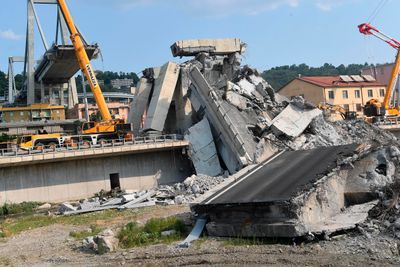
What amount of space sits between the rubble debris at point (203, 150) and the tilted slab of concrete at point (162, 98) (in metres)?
3.28

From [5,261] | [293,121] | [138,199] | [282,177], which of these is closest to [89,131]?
[138,199]

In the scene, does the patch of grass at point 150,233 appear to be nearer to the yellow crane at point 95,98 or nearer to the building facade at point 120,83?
the yellow crane at point 95,98

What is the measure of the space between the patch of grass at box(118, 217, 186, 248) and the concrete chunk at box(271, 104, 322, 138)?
13398 mm

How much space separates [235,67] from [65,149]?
659 inches

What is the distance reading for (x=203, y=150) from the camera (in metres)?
34.3

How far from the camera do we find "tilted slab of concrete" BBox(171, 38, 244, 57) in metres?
42.9

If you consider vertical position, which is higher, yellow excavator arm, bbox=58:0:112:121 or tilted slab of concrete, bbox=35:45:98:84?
tilted slab of concrete, bbox=35:45:98:84

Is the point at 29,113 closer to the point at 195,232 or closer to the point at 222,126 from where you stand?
the point at 222,126

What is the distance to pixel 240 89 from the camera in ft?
114

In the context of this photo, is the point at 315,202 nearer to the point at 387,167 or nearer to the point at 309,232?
the point at 309,232

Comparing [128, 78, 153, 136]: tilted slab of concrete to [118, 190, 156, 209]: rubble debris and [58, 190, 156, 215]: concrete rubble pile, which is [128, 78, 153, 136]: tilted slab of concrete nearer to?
[118, 190, 156, 209]: rubble debris

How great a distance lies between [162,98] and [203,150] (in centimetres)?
613

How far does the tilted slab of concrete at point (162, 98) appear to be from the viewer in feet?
123

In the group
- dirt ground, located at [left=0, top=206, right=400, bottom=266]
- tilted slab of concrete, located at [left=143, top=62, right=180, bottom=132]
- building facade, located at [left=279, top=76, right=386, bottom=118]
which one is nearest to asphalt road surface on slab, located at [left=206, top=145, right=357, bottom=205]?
dirt ground, located at [left=0, top=206, right=400, bottom=266]
